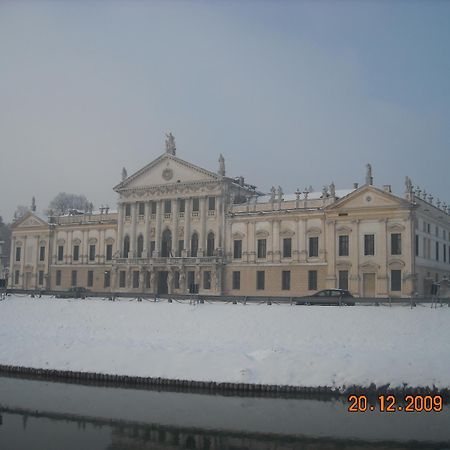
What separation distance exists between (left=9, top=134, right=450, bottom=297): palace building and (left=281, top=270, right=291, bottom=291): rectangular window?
4.1 inches

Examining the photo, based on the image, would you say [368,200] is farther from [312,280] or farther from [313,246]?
[312,280]

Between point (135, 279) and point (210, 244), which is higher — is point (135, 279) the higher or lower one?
the lower one

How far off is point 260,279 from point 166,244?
13.2 meters

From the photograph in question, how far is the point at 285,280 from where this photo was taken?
63.6m

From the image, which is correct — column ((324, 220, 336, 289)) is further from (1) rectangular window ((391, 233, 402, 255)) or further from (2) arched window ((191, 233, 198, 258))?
(2) arched window ((191, 233, 198, 258))

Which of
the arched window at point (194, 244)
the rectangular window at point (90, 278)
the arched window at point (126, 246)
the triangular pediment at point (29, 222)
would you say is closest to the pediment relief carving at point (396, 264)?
the arched window at point (194, 244)

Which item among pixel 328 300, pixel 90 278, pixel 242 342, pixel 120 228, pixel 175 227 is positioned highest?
pixel 120 228

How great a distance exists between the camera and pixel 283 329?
37031 millimetres

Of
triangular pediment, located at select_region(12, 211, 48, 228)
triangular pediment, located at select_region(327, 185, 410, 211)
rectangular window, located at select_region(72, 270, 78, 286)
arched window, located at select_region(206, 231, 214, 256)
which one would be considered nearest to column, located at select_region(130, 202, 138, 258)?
arched window, located at select_region(206, 231, 214, 256)

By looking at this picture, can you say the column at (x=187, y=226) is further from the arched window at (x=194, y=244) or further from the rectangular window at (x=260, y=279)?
the rectangular window at (x=260, y=279)

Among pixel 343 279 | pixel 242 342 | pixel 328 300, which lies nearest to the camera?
pixel 242 342

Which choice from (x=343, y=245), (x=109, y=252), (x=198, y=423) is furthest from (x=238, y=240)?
(x=198, y=423)

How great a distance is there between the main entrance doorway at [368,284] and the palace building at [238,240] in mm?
97

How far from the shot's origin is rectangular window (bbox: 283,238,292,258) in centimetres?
6388
